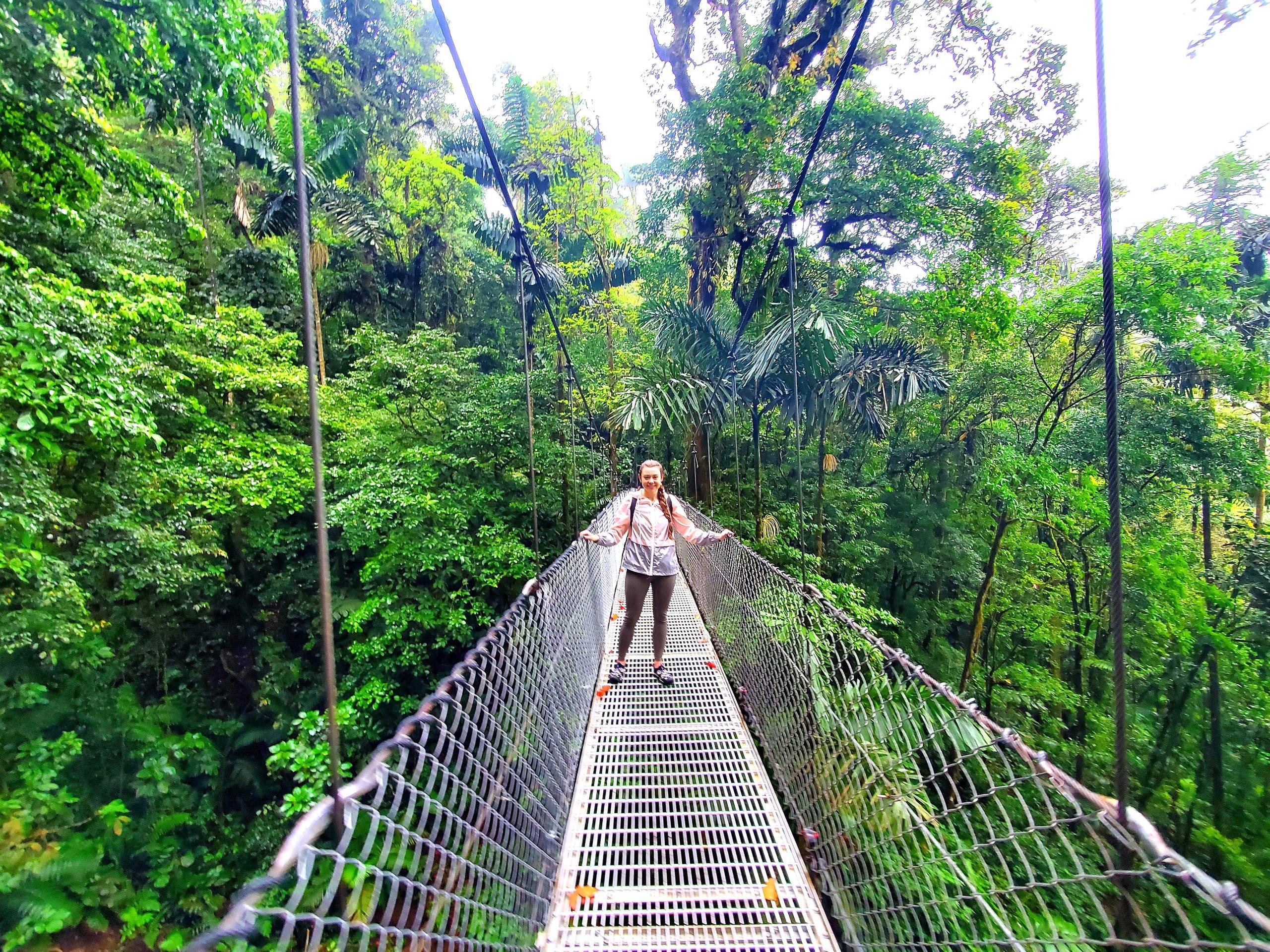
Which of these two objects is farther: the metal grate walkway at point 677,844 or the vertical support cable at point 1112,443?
the metal grate walkway at point 677,844

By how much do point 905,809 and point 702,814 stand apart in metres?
0.53

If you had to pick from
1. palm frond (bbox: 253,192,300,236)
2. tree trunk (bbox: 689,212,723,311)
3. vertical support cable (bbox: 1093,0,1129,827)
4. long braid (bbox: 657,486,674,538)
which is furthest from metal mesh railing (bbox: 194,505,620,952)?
palm frond (bbox: 253,192,300,236)

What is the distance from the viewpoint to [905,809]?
1.07 meters

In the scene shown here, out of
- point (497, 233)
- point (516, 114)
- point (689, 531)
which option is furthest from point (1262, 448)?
point (516, 114)

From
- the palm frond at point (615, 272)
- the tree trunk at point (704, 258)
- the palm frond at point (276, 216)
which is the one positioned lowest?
the tree trunk at point (704, 258)

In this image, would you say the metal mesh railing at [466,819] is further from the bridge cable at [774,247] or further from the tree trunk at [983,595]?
the tree trunk at [983,595]

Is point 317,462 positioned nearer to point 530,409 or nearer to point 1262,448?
point 530,409

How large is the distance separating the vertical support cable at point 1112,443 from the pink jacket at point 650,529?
1269mm

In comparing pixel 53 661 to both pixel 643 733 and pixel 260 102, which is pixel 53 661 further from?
pixel 643 733

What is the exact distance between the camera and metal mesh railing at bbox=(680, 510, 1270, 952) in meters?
0.62

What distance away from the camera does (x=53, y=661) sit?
3369 millimetres

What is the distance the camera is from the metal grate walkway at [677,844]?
1.10 m

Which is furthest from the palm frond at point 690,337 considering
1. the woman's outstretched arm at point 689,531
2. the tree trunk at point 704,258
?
the woman's outstretched arm at point 689,531

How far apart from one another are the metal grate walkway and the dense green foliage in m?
2.26
